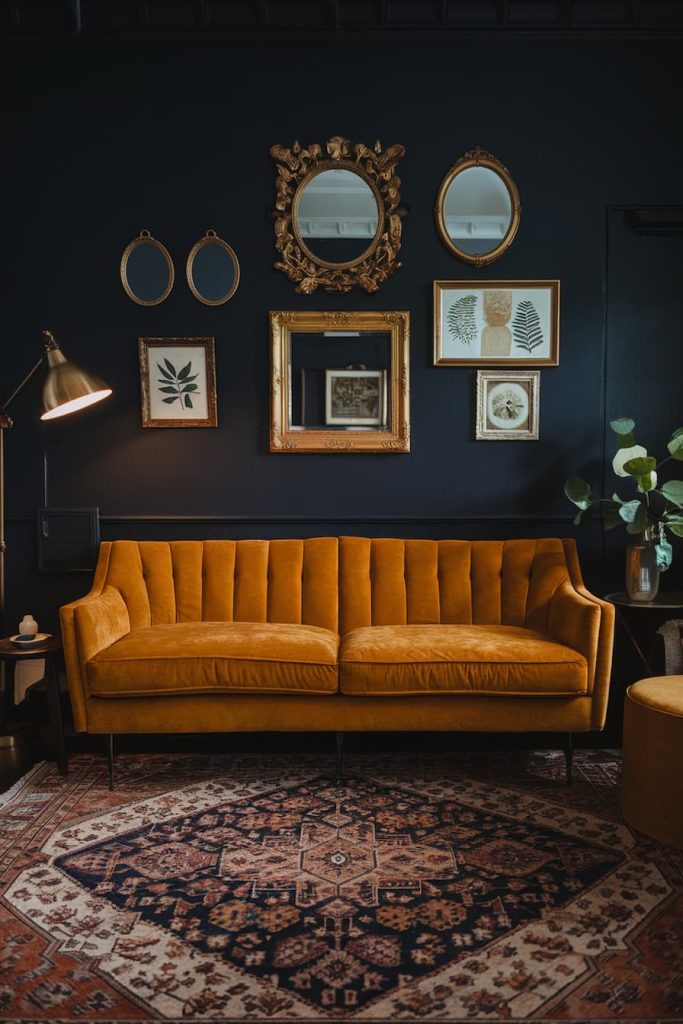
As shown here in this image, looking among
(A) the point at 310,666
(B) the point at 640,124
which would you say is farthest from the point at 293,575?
(B) the point at 640,124

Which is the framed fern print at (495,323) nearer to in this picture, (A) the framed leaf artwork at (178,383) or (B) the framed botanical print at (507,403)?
(B) the framed botanical print at (507,403)

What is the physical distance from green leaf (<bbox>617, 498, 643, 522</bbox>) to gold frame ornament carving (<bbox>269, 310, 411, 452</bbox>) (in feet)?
3.46

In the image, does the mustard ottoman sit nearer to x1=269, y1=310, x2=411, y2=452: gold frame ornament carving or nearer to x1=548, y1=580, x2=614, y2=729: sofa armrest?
x1=548, y1=580, x2=614, y2=729: sofa armrest

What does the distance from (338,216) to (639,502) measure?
6.47ft

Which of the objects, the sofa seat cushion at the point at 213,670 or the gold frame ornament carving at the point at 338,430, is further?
the gold frame ornament carving at the point at 338,430

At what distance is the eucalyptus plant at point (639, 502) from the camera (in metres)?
3.36

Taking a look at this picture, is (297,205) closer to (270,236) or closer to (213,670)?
(270,236)

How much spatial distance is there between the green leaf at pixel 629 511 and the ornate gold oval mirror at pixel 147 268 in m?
2.38

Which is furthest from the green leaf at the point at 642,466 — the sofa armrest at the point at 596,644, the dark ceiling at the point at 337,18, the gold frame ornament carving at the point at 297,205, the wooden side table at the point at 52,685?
the wooden side table at the point at 52,685

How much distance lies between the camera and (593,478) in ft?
12.7

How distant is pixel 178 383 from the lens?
3854mm

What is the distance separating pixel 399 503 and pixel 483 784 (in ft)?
4.68

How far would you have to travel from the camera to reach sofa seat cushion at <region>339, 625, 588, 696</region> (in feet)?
9.48

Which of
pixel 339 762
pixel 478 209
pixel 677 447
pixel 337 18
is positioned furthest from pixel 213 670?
pixel 337 18
